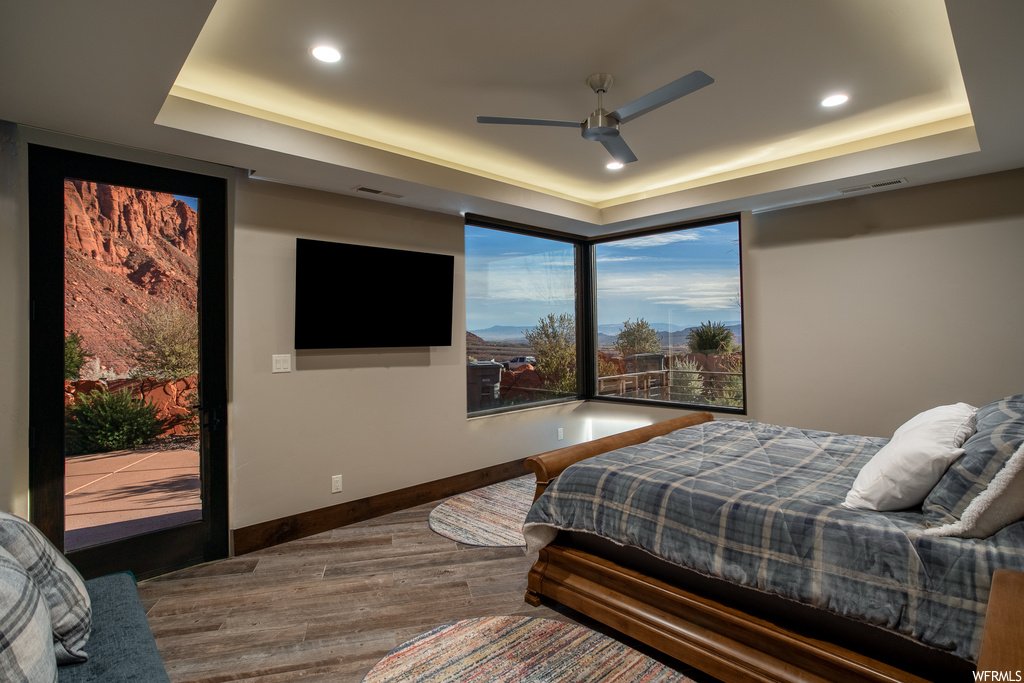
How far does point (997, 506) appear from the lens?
1513mm

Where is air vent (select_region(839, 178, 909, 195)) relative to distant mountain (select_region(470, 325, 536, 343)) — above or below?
above

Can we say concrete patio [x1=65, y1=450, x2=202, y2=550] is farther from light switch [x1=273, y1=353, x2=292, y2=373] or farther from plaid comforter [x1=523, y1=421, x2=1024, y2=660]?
plaid comforter [x1=523, y1=421, x2=1024, y2=660]

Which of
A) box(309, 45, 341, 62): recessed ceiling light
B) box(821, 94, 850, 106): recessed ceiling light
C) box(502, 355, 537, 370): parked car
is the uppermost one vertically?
box(309, 45, 341, 62): recessed ceiling light

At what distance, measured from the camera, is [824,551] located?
169 centimetres

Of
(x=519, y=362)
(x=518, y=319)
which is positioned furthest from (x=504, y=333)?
(x=519, y=362)

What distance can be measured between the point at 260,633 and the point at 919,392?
4392 mm

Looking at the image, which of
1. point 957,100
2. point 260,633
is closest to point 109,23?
point 260,633

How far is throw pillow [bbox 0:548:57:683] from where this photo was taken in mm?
902

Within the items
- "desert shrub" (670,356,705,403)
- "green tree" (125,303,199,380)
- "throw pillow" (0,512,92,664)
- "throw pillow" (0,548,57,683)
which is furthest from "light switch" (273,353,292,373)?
"desert shrub" (670,356,705,403)

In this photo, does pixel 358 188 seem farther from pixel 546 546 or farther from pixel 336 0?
pixel 546 546

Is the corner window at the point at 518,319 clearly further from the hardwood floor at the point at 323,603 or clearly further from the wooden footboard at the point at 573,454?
the wooden footboard at the point at 573,454

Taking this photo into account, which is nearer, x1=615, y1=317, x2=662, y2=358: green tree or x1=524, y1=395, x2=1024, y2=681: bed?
x1=524, y1=395, x2=1024, y2=681: bed

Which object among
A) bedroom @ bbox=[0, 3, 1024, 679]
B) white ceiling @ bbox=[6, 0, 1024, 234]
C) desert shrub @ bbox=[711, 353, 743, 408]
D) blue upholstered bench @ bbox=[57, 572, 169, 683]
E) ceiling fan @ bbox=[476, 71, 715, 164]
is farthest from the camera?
desert shrub @ bbox=[711, 353, 743, 408]

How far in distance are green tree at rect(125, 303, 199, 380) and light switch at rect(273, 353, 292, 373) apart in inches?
17.5
